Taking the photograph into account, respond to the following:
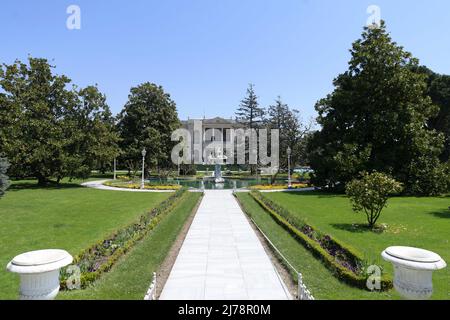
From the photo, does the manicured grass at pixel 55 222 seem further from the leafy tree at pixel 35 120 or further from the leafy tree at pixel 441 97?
the leafy tree at pixel 441 97

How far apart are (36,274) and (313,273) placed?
5879mm

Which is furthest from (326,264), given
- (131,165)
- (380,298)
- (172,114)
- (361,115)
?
(172,114)

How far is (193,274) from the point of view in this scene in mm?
7977

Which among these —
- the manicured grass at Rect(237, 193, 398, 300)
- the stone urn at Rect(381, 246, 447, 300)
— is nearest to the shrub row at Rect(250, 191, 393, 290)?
the manicured grass at Rect(237, 193, 398, 300)

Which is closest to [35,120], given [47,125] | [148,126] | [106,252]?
[47,125]

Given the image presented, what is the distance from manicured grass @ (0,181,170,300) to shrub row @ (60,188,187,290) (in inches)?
34.6

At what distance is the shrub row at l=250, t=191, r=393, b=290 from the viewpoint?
7.27m

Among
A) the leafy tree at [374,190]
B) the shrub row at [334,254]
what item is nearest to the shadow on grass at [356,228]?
the leafy tree at [374,190]

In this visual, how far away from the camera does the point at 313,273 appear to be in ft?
26.3

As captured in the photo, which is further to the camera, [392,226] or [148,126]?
[148,126]

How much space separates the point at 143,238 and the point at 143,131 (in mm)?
34817

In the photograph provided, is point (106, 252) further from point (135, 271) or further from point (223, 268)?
point (223, 268)

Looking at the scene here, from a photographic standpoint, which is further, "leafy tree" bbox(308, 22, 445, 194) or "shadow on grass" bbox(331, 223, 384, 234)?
"leafy tree" bbox(308, 22, 445, 194)

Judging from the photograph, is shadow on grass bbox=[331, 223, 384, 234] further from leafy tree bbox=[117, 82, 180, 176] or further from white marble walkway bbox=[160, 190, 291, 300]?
leafy tree bbox=[117, 82, 180, 176]
